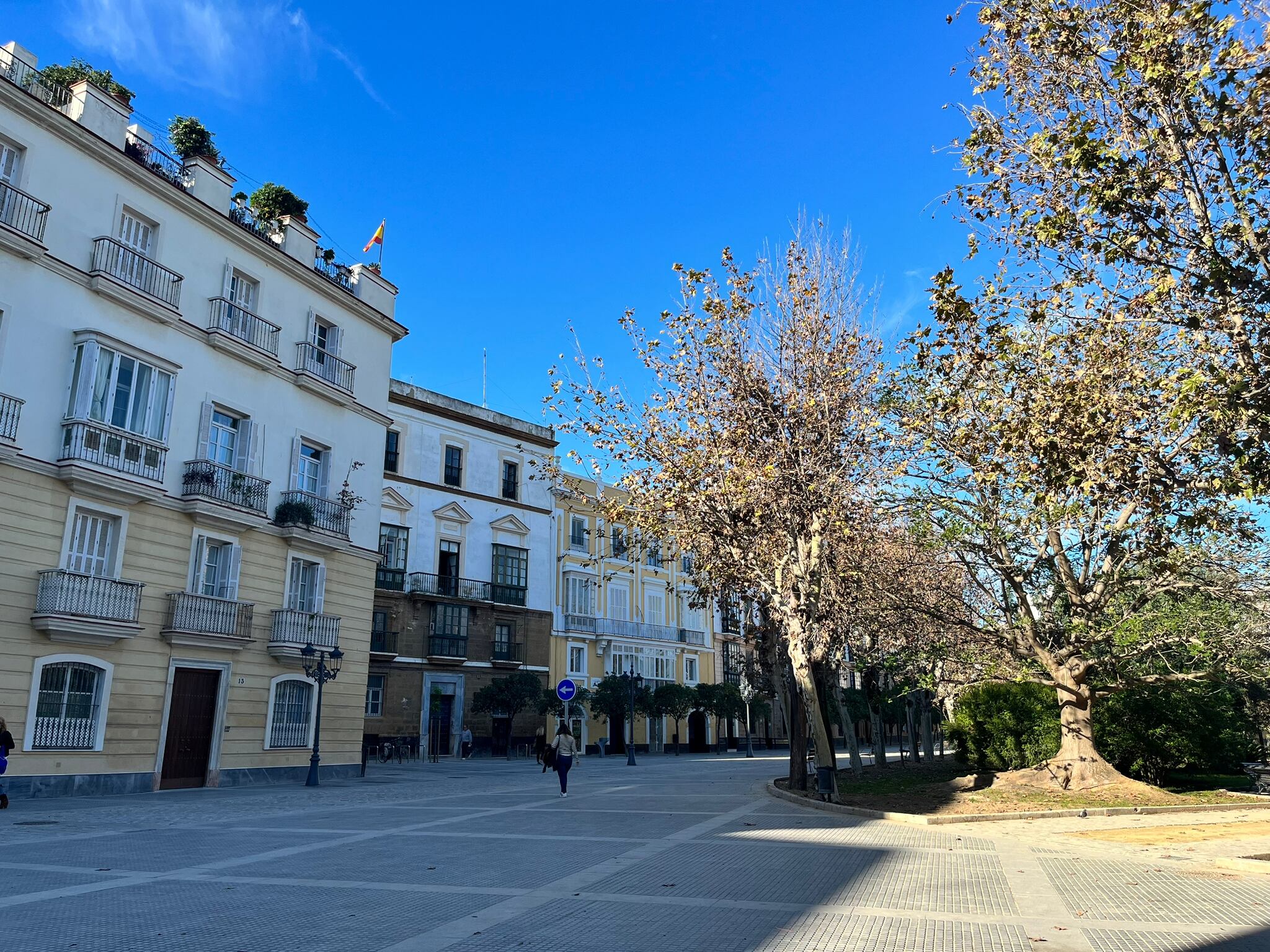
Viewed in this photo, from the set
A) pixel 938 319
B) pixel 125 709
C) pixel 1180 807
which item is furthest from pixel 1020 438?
pixel 125 709

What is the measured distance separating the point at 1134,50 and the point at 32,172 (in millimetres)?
18765

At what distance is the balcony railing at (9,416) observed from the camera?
16.5m

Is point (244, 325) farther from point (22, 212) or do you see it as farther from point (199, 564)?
point (199, 564)

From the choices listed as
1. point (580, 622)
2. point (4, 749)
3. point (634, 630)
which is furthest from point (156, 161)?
point (634, 630)

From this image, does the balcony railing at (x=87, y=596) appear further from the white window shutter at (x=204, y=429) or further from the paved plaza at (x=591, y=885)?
the paved plaza at (x=591, y=885)

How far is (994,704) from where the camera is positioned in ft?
71.7

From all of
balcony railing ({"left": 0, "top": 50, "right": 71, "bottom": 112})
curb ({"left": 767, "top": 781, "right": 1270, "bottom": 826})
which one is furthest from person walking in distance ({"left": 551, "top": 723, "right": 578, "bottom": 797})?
balcony railing ({"left": 0, "top": 50, "right": 71, "bottom": 112})

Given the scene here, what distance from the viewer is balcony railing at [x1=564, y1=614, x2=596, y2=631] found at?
47875 millimetres

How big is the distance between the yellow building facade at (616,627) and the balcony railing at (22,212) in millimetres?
29322

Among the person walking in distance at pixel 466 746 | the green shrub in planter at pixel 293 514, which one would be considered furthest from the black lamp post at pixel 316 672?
the person walking in distance at pixel 466 746

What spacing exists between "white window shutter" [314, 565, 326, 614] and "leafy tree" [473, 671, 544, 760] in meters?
17.4

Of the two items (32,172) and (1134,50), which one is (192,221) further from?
(1134,50)

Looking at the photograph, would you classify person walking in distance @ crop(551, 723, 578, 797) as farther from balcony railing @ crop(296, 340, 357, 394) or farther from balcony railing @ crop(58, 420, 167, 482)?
balcony railing @ crop(296, 340, 357, 394)

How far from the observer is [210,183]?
21594 millimetres
